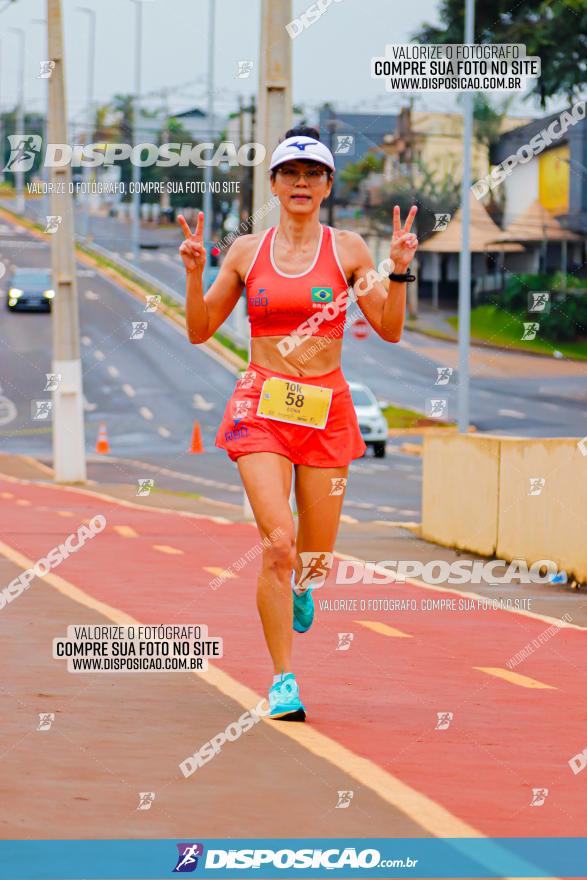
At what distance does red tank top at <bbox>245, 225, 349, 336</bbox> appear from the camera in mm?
7797

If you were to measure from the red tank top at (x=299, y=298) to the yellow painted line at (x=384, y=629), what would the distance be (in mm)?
3148

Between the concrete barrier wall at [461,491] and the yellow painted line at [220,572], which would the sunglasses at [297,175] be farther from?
the concrete barrier wall at [461,491]

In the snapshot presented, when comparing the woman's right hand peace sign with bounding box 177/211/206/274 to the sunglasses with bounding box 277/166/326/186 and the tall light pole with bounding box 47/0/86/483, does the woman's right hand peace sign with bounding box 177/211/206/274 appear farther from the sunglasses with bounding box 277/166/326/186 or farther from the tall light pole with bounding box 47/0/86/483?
the tall light pole with bounding box 47/0/86/483

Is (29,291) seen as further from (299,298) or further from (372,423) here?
(299,298)

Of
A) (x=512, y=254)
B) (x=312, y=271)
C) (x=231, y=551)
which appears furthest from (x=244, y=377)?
(x=512, y=254)

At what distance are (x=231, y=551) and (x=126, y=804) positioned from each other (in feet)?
34.4

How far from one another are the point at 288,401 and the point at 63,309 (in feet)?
75.0

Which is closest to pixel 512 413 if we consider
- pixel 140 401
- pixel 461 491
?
pixel 140 401

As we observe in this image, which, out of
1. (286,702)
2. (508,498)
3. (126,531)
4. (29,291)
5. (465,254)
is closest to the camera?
(286,702)

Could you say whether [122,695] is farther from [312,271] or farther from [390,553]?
[390,553]

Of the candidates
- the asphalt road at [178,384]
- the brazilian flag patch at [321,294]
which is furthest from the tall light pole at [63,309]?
the brazilian flag patch at [321,294]

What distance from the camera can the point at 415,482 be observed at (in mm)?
33094

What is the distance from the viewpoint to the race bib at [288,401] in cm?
788

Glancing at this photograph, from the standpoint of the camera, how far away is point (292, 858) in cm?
532
